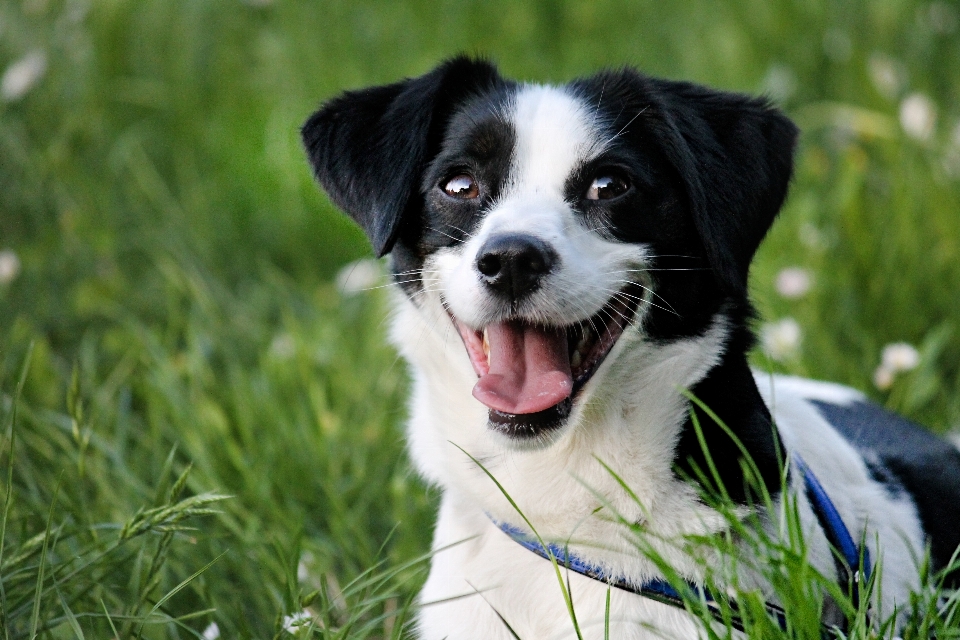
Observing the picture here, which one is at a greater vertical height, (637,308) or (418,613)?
(637,308)

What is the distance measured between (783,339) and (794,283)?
0.85ft

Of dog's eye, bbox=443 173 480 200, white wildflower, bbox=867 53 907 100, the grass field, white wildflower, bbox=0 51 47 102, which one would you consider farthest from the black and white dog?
white wildflower, bbox=0 51 47 102

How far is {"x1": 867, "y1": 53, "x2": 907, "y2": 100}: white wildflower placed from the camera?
4.38m

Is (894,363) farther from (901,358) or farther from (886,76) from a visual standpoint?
(886,76)

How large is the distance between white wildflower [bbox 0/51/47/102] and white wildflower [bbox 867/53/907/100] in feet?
11.7

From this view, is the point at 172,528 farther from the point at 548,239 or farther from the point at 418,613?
the point at 548,239

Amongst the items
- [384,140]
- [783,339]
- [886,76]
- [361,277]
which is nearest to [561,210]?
[384,140]

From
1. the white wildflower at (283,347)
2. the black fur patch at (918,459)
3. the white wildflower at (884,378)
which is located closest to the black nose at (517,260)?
the black fur patch at (918,459)

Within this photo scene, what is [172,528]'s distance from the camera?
6.75ft

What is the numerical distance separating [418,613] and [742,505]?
0.76 m

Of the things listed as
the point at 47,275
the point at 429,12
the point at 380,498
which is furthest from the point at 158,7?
the point at 380,498

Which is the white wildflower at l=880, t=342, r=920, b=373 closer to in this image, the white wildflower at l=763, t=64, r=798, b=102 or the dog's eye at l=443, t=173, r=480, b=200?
the dog's eye at l=443, t=173, r=480, b=200

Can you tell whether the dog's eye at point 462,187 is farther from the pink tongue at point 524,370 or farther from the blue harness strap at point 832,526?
the blue harness strap at point 832,526

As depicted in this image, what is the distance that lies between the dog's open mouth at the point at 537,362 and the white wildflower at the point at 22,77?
304 centimetres
